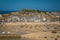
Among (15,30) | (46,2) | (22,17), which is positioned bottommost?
(15,30)

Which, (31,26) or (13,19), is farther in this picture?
(13,19)

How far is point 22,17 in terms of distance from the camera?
5.06 metres

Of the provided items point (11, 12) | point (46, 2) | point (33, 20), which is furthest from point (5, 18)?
point (46, 2)

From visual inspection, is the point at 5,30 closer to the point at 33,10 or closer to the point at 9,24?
the point at 9,24

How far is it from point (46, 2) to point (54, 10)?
352 millimetres

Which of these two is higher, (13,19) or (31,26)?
(13,19)

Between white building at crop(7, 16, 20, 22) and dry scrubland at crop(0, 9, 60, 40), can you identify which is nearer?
dry scrubland at crop(0, 9, 60, 40)

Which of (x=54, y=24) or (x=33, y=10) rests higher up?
(x=33, y=10)

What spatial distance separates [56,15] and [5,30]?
1.66m

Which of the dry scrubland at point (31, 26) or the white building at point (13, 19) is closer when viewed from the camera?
the dry scrubland at point (31, 26)

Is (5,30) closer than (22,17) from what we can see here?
Yes

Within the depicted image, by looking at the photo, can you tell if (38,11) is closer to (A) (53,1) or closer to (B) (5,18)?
(A) (53,1)

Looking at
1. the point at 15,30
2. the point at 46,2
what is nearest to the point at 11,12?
the point at 15,30

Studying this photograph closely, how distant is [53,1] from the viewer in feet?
16.6
